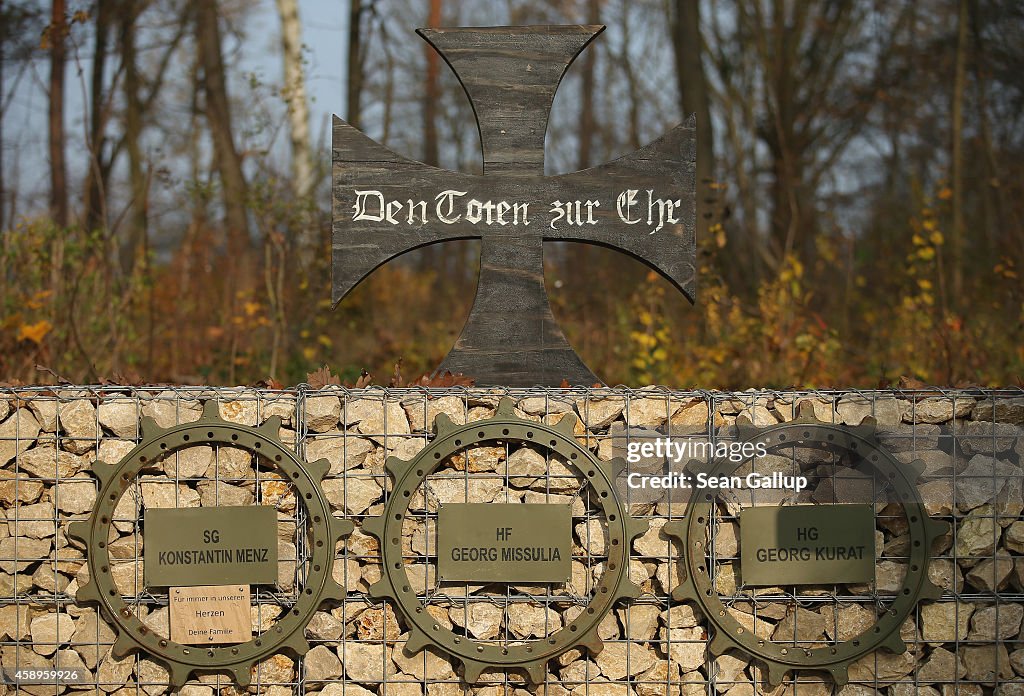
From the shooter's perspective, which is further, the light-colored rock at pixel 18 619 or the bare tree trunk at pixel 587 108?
the bare tree trunk at pixel 587 108

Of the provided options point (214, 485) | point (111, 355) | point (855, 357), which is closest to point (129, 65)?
point (111, 355)

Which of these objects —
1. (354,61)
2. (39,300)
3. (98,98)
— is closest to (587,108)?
(354,61)

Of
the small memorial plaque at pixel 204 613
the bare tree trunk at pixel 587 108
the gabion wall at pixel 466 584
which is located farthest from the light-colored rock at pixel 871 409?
the bare tree trunk at pixel 587 108

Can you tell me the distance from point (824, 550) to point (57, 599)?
281 centimetres

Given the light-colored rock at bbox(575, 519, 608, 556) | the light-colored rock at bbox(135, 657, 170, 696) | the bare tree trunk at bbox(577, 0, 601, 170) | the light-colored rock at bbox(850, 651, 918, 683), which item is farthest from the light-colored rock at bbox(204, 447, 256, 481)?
the bare tree trunk at bbox(577, 0, 601, 170)

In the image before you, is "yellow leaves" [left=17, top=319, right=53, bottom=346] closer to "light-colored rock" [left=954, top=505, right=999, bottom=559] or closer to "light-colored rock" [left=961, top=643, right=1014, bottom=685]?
"light-colored rock" [left=954, top=505, right=999, bottom=559]

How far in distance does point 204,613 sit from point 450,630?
35.0 inches

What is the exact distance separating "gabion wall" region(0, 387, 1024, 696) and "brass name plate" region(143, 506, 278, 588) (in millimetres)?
71

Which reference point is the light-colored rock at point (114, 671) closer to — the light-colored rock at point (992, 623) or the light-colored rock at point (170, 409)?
the light-colored rock at point (170, 409)

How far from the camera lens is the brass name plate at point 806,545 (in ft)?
12.3

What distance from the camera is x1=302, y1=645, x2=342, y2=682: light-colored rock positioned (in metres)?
3.79

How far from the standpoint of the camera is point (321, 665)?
12.4ft

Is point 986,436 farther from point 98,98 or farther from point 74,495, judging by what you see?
point 98,98

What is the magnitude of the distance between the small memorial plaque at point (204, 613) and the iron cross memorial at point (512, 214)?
1.31 meters
